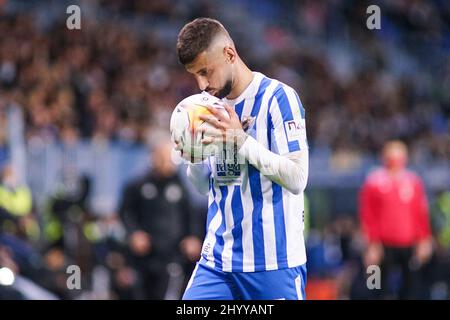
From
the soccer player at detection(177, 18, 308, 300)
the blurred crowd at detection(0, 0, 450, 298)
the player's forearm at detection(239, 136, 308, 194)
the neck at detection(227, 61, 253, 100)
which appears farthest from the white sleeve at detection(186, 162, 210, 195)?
the blurred crowd at detection(0, 0, 450, 298)

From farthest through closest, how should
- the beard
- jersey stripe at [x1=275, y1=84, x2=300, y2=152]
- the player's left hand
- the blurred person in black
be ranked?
1. the blurred person in black
2. the beard
3. jersey stripe at [x1=275, y1=84, x2=300, y2=152]
4. the player's left hand

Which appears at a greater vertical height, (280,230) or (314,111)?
(314,111)

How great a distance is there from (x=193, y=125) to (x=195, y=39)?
1.33 ft

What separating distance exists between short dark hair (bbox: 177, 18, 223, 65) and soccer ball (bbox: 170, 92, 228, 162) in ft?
0.66

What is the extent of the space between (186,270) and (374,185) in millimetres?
2335

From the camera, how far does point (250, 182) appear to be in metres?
4.38

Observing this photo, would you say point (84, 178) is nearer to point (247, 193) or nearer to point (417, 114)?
point (247, 193)

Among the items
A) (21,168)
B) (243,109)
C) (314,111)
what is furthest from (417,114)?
Answer: (243,109)

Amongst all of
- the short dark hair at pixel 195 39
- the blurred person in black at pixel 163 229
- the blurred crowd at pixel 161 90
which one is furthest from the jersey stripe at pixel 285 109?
the blurred person in black at pixel 163 229

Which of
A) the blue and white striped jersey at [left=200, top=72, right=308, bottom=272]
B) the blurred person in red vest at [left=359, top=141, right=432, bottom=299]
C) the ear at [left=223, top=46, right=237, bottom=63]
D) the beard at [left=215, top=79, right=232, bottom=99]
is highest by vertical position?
the ear at [left=223, top=46, right=237, bottom=63]

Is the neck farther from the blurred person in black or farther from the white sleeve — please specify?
the blurred person in black

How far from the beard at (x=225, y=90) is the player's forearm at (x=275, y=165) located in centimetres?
32

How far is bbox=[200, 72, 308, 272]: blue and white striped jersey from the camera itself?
4.36 m
